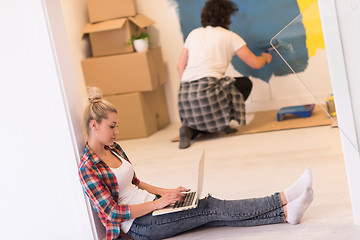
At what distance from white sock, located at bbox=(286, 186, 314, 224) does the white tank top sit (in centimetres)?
57

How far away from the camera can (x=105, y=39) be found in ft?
15.6

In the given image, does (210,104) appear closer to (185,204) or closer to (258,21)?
(258,21)

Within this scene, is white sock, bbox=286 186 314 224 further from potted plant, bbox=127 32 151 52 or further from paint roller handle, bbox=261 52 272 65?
potted plant, bbox=127 32 151 52

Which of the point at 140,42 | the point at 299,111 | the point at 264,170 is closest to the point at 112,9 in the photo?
the point at 140,42

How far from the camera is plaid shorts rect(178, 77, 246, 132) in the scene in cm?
408

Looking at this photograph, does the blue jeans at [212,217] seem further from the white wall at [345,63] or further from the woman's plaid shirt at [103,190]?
the white wall at [345,63]

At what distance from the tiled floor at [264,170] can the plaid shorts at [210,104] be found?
Result: 15 cm

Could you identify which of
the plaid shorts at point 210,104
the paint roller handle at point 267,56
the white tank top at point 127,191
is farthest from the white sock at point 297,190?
the paint roller handle at point 267,56

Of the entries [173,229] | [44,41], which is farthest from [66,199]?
[44,41]

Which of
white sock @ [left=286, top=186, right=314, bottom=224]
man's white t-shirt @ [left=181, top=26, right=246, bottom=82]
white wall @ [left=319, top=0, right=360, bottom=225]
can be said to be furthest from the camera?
man's white t-shirt @ [left=181, top=26, right=246, bottom=82]

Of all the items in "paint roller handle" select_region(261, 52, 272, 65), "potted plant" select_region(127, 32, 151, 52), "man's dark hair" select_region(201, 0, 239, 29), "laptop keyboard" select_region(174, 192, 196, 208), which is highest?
"man's dark hair" select_region(201, 0, 239, 29)

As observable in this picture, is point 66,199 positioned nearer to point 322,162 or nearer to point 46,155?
point 46,155

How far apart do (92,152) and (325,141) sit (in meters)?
1.85

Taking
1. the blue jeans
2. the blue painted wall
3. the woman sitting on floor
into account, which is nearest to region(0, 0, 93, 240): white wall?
the woman sitting on floor
